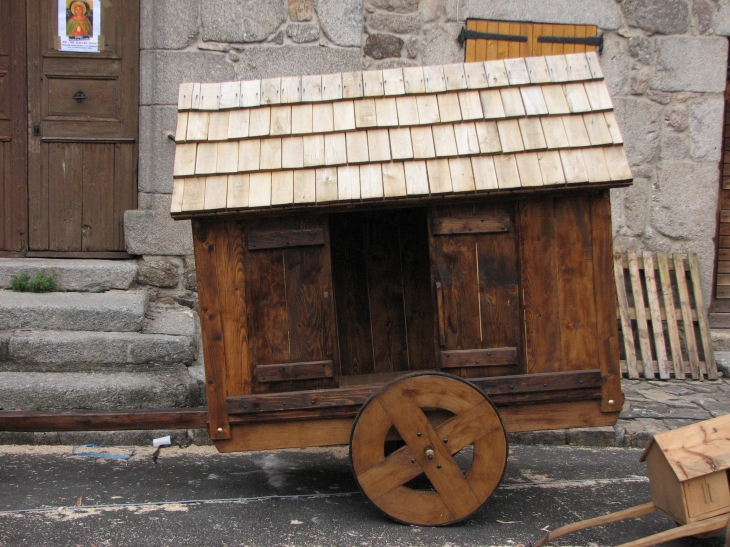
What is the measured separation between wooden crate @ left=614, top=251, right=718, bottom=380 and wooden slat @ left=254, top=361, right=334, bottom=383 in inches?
125

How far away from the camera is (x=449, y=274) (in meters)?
3.30

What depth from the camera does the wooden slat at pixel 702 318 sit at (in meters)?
5.61

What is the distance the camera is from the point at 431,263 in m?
3.31

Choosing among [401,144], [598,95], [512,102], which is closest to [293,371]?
[401,144]

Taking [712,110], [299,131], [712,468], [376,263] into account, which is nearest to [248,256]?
[299,131]

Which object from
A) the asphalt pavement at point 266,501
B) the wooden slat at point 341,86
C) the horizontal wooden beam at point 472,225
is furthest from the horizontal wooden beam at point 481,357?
the wooden slat at point 341,86

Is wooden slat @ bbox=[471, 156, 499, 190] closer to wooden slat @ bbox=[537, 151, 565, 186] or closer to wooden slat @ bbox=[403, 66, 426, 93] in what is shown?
wooden slat @ bbox=[537, 151, 565, 186]

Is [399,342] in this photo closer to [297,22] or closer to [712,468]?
[712,468]

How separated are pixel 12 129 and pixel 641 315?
4989 mm

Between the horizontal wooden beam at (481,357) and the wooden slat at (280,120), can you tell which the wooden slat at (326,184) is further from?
the horizontal wooden beam at (481,357)

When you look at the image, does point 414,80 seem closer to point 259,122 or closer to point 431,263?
point 259,122

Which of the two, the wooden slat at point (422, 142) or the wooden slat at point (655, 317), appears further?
the wooden slat at point (655, 317)

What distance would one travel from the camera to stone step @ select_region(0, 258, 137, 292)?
17.5ft

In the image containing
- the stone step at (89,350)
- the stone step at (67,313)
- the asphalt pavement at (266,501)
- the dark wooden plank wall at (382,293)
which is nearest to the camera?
the asphalt pavement at (266,501)
